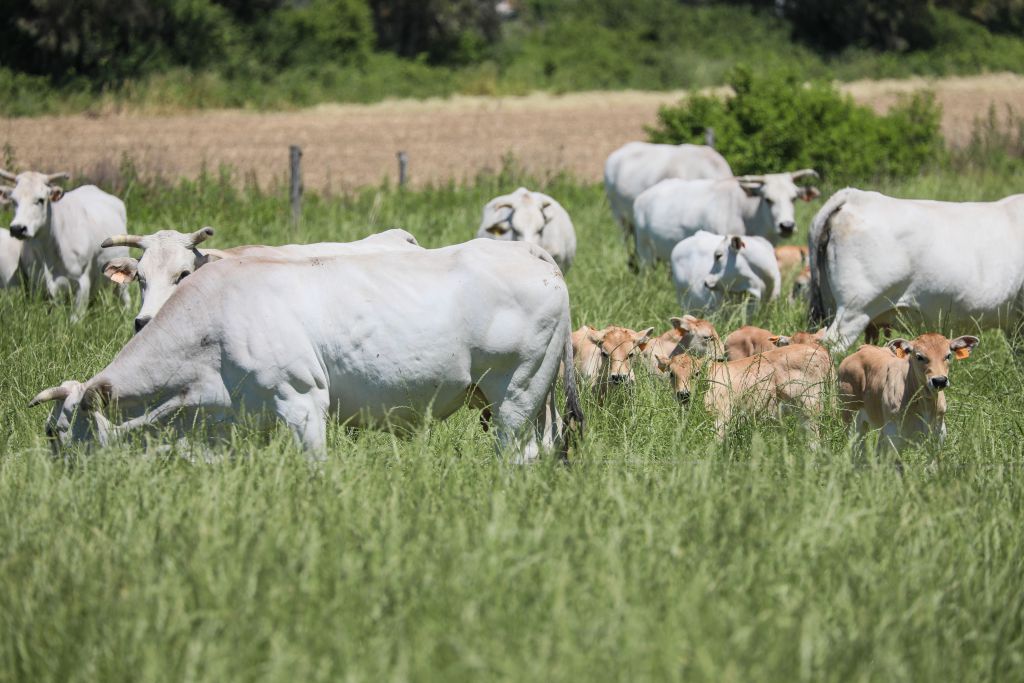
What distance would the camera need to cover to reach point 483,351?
6.47 m

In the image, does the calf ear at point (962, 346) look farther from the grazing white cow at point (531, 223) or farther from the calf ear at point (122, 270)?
the calf ear at point (122, 270)

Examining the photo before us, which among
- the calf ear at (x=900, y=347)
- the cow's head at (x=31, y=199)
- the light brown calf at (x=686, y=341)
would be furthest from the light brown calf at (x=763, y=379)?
the cow's head at (x=31, y=199)

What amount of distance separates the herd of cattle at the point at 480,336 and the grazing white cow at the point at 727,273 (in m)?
0.34

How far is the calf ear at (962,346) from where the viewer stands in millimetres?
7297

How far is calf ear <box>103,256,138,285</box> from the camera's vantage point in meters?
7.52

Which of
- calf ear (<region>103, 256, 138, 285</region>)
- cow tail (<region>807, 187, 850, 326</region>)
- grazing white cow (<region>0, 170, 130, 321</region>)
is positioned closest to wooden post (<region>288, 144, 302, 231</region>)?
grazing white cow (<region>0, 170, 130, 321</region>)

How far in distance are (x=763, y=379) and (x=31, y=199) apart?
21.8ft

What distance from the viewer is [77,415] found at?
6.18 m

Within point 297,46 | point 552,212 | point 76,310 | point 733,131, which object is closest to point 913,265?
point 552,212

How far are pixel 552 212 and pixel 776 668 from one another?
8146 mm

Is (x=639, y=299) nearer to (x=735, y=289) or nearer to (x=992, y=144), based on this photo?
(x=735, y=289)

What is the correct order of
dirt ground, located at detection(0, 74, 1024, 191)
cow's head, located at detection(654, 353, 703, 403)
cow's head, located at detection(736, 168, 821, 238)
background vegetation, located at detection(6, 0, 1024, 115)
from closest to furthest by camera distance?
cow's head, located at detection(654, 353, 703, 403) < cow's head, located at detection(736, 168, 821, 238) < dirt ground, located at detection(0, 74, 1024, 191) < background vegetation, located at detection(6, 0, 1024, 115)

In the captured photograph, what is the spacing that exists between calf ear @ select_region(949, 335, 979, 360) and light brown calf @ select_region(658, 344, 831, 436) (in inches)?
30.2

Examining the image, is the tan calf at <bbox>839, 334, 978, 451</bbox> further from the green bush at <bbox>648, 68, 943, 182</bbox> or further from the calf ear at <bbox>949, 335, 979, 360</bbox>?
the green bush at <bbox>648, 68, 943, 182</bbox>
